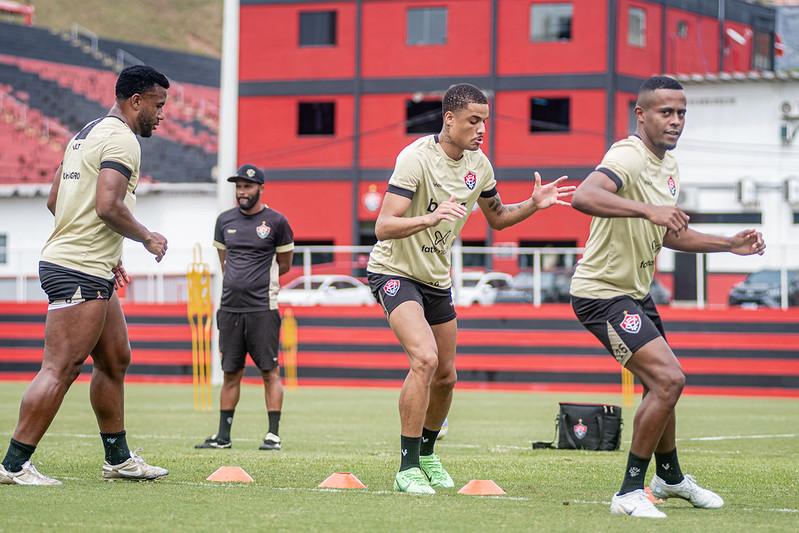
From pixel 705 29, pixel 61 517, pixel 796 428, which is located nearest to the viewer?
pixel 61 517

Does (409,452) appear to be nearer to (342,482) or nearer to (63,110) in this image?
(342,482)

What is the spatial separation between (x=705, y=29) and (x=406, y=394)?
131ft

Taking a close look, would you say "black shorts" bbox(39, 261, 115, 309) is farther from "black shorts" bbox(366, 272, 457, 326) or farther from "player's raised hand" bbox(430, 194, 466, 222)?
"player's raised hand" bbox(430, 194, 466, 222)

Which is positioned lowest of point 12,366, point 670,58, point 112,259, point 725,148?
point 12,366

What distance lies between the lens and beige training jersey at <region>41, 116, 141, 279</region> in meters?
6.54

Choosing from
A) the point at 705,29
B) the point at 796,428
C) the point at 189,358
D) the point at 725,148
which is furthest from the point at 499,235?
the point at 796,428

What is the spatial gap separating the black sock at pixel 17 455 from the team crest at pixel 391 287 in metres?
2.26

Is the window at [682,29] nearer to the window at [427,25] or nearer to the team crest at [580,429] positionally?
the window at [427,25]

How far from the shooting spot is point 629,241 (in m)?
6.05

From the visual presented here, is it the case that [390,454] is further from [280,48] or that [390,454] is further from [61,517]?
[280,48]

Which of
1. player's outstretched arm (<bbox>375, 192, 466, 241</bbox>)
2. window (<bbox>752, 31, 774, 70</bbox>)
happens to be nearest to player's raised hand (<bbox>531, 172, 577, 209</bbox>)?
player's outstretched arm (<bbox>375, 192, 466, 241</bbox>)

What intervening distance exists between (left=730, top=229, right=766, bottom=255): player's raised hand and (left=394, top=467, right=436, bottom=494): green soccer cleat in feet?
7.18

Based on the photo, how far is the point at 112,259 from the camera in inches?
264

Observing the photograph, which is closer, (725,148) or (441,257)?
(441,257)
